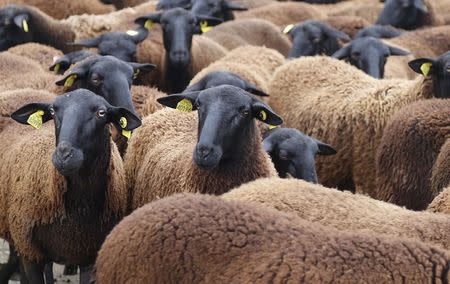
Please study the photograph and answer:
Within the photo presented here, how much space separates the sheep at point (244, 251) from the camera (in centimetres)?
361

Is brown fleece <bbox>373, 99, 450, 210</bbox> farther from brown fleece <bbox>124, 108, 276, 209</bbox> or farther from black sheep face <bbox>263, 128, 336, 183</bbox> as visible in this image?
brown fleece <bbox>124, 108, 276, 209</bbox>

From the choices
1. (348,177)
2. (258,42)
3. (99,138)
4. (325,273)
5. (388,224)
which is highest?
(325,273)

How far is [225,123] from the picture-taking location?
5559 mm

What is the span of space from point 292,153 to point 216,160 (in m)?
1.15

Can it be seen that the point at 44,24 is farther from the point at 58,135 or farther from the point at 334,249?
the point at 334,249

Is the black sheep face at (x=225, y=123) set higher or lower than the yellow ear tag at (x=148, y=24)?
higher

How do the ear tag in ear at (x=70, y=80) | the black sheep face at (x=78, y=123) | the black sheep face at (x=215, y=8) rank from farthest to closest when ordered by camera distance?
the black sheep face at (x=215, y=8) → the ear tag in ear at (x=70, y=80) → the black sheep face at (x=78, y=123)

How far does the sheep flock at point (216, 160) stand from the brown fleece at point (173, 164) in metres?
0.01

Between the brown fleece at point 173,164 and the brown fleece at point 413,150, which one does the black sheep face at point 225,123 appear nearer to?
the brown fleece at point 173,164

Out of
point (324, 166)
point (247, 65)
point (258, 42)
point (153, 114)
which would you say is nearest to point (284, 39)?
point (258, 42)

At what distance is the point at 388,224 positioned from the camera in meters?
4.36

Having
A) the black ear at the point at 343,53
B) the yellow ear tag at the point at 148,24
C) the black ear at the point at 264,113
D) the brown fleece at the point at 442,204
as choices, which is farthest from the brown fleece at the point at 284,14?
the brown fleece at the point at 442,204

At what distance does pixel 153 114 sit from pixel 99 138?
1.30m

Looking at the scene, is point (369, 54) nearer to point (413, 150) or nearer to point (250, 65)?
point (250, 65)
